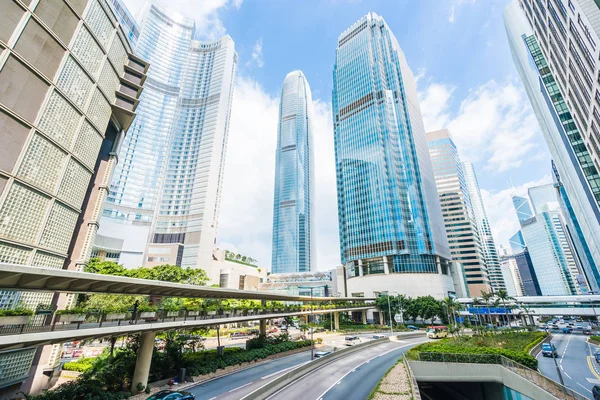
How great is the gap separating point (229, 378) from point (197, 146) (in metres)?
113

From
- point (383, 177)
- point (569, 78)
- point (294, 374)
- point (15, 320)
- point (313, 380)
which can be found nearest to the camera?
point (15, 320)

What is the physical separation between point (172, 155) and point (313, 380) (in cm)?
11919

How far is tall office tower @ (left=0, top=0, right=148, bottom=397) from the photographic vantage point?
897 inches

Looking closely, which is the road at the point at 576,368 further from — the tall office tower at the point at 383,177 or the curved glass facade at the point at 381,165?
the curved glass facade at the point at 381,165

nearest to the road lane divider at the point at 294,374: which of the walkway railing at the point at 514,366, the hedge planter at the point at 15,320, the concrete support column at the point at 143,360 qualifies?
the concrete support column at the point at 143,360

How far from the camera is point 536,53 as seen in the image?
59.3 meters

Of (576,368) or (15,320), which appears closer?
(15,320)

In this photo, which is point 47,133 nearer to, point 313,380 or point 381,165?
point 313,380

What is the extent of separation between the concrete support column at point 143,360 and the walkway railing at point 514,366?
26532mm

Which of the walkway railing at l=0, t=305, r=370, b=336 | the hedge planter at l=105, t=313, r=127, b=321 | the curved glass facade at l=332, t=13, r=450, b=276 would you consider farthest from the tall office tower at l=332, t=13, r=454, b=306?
the hedge planter at l=105, t=313, r=127, b=321

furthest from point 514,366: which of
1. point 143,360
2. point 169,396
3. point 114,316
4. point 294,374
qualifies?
point 114,316

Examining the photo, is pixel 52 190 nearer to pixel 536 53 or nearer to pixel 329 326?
pixel 329 326

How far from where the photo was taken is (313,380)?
1057 inches

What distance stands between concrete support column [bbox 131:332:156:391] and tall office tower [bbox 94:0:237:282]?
260 ft
